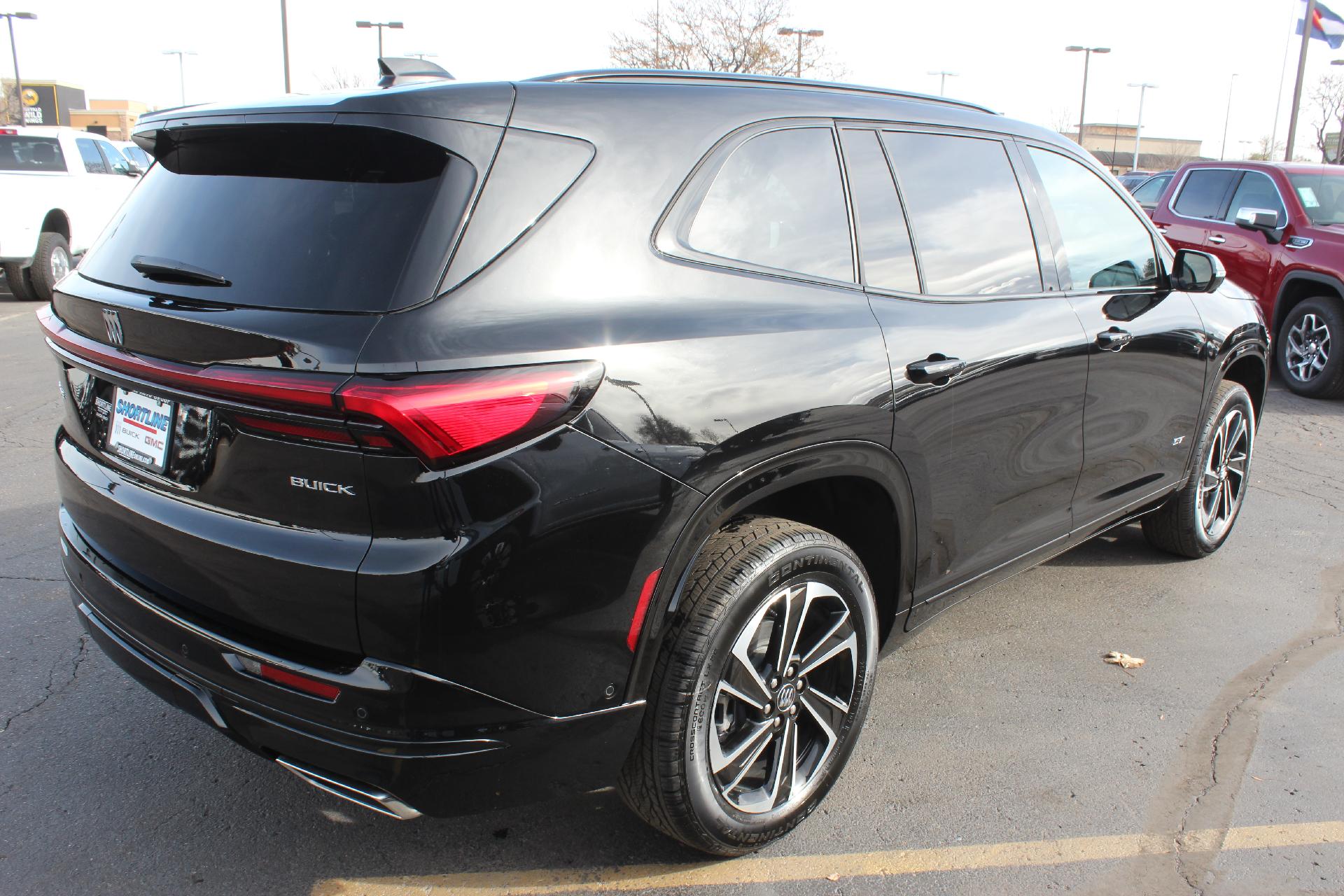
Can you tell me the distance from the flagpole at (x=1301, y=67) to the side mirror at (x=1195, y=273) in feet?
64.6

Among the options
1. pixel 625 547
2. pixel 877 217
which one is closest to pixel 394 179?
pixel 625 547

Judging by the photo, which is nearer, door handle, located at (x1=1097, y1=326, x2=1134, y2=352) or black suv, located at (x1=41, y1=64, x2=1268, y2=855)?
black suv, located at (x1=41, y1=64, x2=1268, y2=855)

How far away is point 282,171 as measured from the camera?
2.23m

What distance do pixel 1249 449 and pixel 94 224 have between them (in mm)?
13271

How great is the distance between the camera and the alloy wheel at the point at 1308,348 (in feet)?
28.2

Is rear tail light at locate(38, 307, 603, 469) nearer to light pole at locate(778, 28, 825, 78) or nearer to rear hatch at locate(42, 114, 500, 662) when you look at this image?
rear hatch at locate(42, 114, 500, 662)

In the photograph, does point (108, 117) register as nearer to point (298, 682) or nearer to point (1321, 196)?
point (1321, 196)

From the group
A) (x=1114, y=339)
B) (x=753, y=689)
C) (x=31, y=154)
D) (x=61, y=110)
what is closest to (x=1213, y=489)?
(x=1114, y=339)

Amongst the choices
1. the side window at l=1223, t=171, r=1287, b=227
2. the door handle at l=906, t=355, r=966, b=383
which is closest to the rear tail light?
the door handle at l=906, t=355, r=966, b=383

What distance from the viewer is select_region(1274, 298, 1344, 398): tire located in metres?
8.44

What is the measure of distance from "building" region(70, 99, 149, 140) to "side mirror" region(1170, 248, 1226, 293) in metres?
56.5

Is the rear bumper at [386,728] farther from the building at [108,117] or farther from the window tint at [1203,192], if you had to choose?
the building at [108,117]

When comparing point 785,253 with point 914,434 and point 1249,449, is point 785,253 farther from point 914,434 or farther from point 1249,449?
point 1249,449

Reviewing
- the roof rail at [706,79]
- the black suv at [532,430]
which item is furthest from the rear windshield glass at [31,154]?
the roof rail at [706,79]
